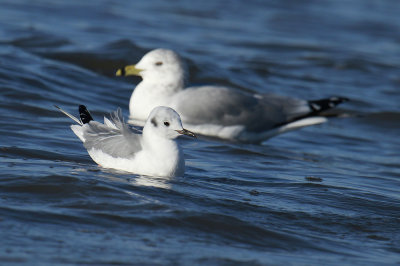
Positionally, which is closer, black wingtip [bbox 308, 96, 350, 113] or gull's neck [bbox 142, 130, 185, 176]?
gull's neck [bbox 142, 130, 185, 176]

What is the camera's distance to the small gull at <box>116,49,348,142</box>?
8875 millimetres

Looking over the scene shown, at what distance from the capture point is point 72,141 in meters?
7.39

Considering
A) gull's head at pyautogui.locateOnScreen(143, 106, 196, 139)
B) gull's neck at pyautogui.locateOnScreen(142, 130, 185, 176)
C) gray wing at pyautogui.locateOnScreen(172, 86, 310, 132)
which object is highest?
gray wing at pyautogui.locateOnScreen(172, 86, 310, 132)

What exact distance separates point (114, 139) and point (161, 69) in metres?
3.39

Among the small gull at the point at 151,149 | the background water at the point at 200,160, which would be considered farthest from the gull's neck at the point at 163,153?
the background water at the point at 200,160

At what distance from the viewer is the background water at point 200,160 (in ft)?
15.4

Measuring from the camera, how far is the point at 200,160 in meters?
7.43

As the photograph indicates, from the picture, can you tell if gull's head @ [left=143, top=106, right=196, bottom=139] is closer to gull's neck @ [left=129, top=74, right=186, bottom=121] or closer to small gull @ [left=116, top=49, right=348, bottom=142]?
small gull @ [left=116, top=49, right=348, bottom=142]

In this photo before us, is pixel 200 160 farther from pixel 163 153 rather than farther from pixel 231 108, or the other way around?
pixel 231 108

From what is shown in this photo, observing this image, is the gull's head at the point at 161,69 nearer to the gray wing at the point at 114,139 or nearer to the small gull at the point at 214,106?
the small gull at the point at 214,106

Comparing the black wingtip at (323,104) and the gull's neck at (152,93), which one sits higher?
the black wingtip at (323,104)

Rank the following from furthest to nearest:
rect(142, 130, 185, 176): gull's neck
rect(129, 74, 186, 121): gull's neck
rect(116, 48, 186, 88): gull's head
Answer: rect(116, 48, 186, 88): gull's head, rect(129, 74, 186, 121): gull's neck, rect(142, 130, 185, 176): gull's neck

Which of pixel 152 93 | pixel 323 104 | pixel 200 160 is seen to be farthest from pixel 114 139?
pixel 323 104

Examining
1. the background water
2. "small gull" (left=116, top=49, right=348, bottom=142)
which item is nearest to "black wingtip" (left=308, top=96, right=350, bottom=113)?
"small gull" (left=116, top=49, right=348, bottom=142)
